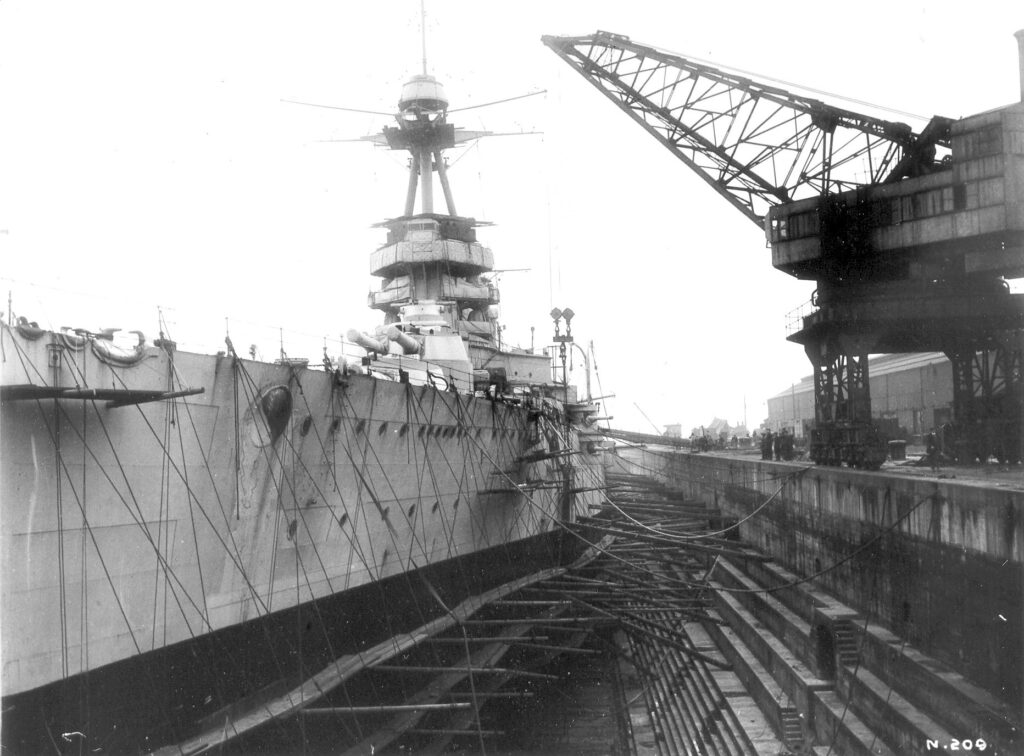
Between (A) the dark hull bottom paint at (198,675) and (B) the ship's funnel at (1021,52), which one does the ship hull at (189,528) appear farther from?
(B) the ship's funnel at (1021,52)

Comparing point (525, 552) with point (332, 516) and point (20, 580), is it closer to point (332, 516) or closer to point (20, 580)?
point (332, 516)

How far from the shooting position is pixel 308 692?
9398mm

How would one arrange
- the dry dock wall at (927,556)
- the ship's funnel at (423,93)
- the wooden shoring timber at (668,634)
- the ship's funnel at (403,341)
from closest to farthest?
the dry dock wall at (927,556) → the wooden shoring timber at (668,634) → the ship's funnel at (403,341) → the ship's funnel at (423,93)

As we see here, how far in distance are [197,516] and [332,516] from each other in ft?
6.99

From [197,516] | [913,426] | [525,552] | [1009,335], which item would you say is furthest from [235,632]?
[913,426]

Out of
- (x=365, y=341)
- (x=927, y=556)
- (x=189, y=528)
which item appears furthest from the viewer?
(x=365, y=341)

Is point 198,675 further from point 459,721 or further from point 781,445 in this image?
point 781,445

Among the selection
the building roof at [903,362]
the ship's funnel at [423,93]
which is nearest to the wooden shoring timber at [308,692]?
the ship's funnel at [423,93]

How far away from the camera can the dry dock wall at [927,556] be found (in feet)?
24.3

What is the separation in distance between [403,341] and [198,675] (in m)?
6.76

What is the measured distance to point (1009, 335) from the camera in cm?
1400

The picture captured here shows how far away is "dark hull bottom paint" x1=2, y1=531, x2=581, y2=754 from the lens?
6.72 meters

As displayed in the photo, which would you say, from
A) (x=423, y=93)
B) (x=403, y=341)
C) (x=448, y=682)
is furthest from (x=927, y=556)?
(x=423, y=93)

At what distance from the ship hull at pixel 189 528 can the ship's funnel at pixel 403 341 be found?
1661 mm
